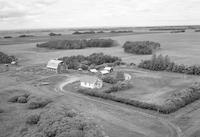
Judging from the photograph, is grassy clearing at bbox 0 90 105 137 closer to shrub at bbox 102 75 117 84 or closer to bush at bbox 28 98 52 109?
bush at bbox 28 98 52 109

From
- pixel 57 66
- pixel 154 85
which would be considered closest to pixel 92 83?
pixel 154 85

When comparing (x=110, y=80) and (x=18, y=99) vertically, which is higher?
(x=110, y=80)

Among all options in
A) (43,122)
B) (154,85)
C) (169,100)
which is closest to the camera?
(43,122)

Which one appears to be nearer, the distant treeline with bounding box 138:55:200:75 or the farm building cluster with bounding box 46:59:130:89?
the farm building cluster with bounding box 46:59:130:89

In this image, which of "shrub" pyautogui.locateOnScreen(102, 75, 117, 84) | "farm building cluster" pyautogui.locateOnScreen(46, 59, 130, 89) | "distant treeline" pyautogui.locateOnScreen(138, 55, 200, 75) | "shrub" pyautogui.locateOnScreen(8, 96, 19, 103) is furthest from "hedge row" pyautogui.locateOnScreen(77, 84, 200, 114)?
"distant treeline" pyautogui.locateOnScreen(138, 55, 200, 75)

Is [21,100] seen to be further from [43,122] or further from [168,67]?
[168,67]

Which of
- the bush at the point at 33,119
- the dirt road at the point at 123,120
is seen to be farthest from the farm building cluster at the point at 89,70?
the bush at the point at 33,119
